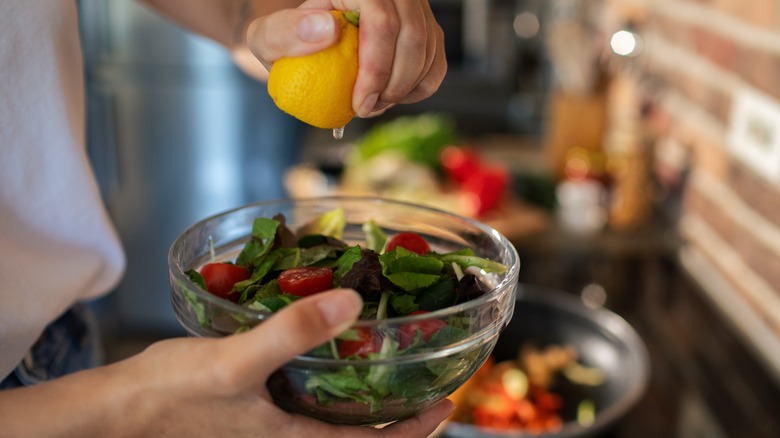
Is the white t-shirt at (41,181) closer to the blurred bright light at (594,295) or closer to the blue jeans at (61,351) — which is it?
the blue jeans at (61,351)

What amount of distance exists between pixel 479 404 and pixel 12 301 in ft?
2.78

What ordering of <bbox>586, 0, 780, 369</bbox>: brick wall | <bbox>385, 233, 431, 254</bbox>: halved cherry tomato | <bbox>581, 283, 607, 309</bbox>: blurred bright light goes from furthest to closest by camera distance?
1. <bbox>581, 283, 607, 309</bbox>: blurred bright light
2. <bbox>586, 0, 780, 369</bbox>: brick wall
3. <bbox>385, 233, 431, 254</bbox>: halved cherry tomato

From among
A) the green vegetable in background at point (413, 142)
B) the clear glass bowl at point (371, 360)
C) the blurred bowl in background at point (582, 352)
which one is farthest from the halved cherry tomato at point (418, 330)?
the green vegetable in background at point (413, 142)

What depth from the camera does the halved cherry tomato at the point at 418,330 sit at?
0.60 meters

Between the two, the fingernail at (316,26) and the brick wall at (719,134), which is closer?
the fingernail at (316,26)

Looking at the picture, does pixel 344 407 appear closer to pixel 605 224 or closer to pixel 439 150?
pixel 605 224

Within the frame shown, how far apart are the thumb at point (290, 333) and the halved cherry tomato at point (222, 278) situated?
5.3 inches

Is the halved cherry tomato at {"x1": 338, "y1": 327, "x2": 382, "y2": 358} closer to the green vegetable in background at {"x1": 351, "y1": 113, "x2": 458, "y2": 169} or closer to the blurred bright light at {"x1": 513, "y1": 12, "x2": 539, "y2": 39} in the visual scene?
the green vegetable in background at {"x1": 351, "y1": 113, "x2": 458, "y2": 169}

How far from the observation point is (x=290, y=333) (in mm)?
543

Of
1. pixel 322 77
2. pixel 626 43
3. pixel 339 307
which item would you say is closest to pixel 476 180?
pixel 626 43

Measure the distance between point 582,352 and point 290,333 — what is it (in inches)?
42.4

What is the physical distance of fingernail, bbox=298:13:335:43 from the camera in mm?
655

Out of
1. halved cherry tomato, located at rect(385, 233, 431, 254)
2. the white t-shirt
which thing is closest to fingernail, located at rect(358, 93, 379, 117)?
halved cherry tomato, located at rect(385, 233, 431, 254)

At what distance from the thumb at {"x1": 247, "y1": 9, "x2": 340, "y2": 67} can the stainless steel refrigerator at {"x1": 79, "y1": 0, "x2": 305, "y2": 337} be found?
2820mm
